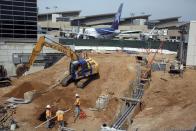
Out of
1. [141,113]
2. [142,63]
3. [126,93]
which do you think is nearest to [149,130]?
[141,113]

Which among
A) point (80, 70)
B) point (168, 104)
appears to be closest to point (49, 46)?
point (80, 70)

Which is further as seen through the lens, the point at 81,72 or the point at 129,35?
the point at 129,35

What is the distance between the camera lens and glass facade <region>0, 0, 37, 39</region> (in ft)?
160

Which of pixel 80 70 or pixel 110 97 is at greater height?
pixel 80 70

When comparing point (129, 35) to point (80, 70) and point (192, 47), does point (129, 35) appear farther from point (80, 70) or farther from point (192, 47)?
point (80, 70)

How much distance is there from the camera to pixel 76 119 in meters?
28.5

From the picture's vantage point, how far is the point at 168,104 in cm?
2953

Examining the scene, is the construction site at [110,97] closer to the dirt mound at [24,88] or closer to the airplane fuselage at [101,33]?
the dirt mound at [24,88]

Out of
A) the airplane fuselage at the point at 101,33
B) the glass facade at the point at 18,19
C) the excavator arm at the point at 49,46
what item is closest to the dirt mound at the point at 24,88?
the excavator arm at the point at 49,46

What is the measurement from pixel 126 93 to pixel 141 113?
414 centimetres

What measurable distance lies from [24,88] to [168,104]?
43.0 ft

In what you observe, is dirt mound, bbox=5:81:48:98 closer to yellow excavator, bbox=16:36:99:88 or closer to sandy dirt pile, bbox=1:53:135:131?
sandy dirt pile, bbox=1:53:135:131

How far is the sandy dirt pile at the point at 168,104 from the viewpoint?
24.6 meters

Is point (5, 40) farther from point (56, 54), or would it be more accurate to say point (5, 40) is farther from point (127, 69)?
point (127, 69)
